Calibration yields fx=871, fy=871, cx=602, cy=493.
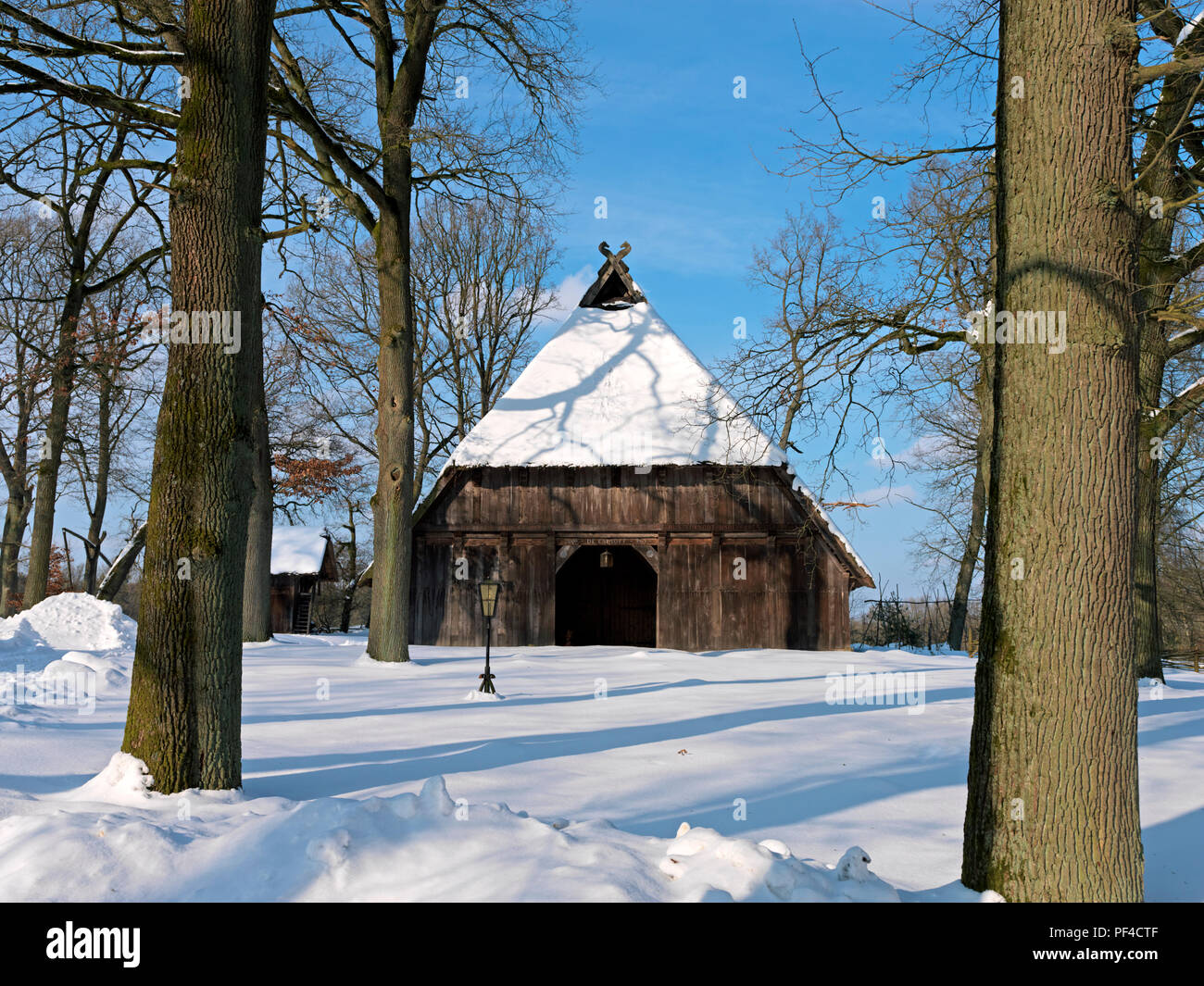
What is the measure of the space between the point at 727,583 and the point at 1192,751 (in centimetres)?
1156

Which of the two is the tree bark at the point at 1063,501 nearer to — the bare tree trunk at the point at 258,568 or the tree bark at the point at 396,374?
the tree bark at the point at 396,374

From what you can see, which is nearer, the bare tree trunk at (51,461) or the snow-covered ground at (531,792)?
the snow-covered ground at (531,792)

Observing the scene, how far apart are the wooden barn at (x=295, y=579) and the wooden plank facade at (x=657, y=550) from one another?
1500cm

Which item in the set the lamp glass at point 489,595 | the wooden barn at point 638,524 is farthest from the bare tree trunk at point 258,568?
the lamp glass at point 489,595

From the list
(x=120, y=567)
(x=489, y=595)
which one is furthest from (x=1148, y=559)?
(x=120, y=567)

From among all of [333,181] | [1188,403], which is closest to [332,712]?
[333,181]

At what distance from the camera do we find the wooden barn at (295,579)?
1296 inches

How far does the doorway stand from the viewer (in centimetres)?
2467

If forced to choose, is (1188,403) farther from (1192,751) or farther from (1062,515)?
(1062,515)

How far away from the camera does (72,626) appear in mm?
13578

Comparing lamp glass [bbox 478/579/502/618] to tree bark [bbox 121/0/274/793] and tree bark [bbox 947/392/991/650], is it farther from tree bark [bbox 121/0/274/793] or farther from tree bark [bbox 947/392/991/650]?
tree bark [bbox 947/392/991/650]

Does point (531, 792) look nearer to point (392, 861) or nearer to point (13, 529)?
point (392, 861)

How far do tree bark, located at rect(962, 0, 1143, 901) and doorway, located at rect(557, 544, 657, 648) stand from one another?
20.6m
